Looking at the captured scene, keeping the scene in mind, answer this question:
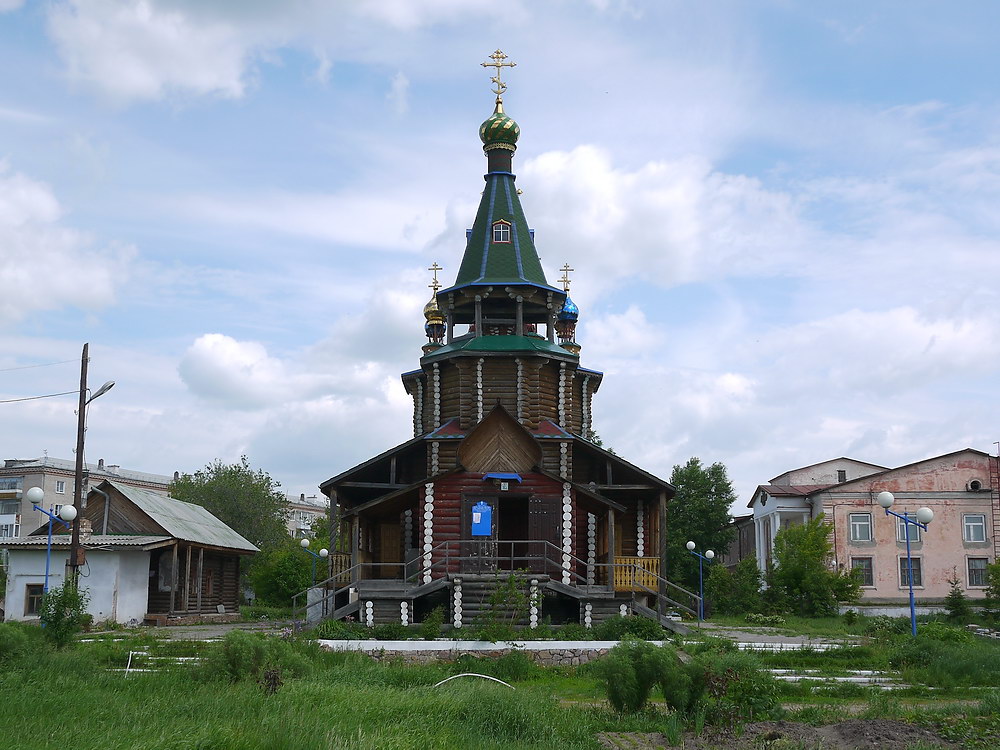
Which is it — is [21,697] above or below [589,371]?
below

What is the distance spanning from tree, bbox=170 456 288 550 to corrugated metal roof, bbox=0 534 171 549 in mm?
28519

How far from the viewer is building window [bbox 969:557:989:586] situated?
39438mm

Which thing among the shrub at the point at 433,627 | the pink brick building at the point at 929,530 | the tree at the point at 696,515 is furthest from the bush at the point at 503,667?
the tree at the point at 696,515

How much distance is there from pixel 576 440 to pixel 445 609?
6.43 m

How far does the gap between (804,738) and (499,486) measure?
50.6 ft

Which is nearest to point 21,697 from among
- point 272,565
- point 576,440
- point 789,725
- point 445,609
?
point 789,725

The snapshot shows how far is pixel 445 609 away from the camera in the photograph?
25812 mm

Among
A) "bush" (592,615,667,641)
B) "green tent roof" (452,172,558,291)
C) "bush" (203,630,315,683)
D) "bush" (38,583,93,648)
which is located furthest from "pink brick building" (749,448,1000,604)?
"bush" (203,630,315,683)

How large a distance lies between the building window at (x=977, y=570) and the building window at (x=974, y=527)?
2.42 feet

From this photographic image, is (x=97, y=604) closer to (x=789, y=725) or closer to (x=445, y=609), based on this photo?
(x=445, y=609)

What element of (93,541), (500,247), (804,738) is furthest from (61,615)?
(500,247)

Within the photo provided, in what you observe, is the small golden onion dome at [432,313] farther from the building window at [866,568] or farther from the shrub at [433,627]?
the shrub at [433,627]

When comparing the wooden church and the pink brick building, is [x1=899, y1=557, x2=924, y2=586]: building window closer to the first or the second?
the pink brick building

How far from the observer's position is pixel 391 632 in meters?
23.2
